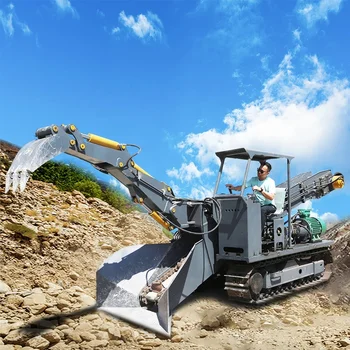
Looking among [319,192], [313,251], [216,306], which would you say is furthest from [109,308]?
[319,192]

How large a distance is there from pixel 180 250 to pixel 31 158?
314 cm

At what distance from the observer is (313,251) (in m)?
8.98

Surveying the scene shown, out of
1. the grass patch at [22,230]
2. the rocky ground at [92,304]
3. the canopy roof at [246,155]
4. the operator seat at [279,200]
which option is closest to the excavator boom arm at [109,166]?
the canopy roof at [246,155]

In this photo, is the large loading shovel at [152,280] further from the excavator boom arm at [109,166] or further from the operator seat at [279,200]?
the operator seat at [279,200]

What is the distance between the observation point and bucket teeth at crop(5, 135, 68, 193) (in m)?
5.30

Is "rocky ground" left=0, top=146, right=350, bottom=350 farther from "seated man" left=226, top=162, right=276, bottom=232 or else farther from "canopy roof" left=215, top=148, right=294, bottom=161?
"canopy roof" left=215, top=148, right=294, bottom=161

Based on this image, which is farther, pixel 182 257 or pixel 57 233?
pixel 57 233

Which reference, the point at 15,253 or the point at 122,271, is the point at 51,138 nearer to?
the point at 122,271

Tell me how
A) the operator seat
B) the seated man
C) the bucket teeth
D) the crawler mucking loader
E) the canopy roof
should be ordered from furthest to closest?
the operator seat
the seated man
the canopy roof
the crawler mucking loader
the bucket teeth

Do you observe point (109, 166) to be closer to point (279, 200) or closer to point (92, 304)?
point (92, 304)

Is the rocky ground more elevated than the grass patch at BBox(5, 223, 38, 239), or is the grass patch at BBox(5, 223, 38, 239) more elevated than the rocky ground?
the grass patch at BBox(5, 223, 38, 239)

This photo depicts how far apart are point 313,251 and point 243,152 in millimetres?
3094

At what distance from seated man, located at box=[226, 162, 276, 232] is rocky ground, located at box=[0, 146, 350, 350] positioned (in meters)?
1.67

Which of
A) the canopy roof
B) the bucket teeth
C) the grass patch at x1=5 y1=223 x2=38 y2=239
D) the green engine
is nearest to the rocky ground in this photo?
the grass patch at x1=5 y1=223 x2=38 y2=239
